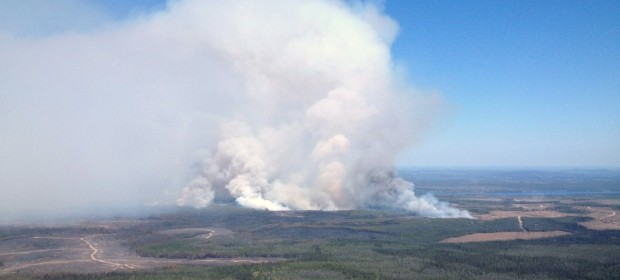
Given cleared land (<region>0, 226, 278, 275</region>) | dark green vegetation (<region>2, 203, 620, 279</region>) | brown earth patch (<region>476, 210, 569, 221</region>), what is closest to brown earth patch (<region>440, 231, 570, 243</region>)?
dark green vegetation (<region>2, 203, 620, 279</region>)

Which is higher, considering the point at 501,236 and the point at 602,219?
the point at 501,236

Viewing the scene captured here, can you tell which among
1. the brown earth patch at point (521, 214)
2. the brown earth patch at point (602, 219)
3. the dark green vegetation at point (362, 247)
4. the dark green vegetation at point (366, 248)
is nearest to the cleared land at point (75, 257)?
the dark green vegetation at point (362, 247)

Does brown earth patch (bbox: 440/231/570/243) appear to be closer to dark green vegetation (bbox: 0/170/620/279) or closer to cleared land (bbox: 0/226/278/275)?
dark green vegetation (bbox: 0/170/620/279)

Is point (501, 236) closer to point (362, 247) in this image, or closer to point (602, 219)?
point (362, 247)

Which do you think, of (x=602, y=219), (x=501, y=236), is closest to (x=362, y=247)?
(x=501, y=236)

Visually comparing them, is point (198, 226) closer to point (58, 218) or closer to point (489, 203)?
point (58, 218)

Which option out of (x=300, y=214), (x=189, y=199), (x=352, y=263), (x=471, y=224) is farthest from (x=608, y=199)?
(x=352, y=263)

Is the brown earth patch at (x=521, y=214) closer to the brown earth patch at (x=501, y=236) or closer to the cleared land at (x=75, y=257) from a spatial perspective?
the brown earth patch at (x=501, y=236)
